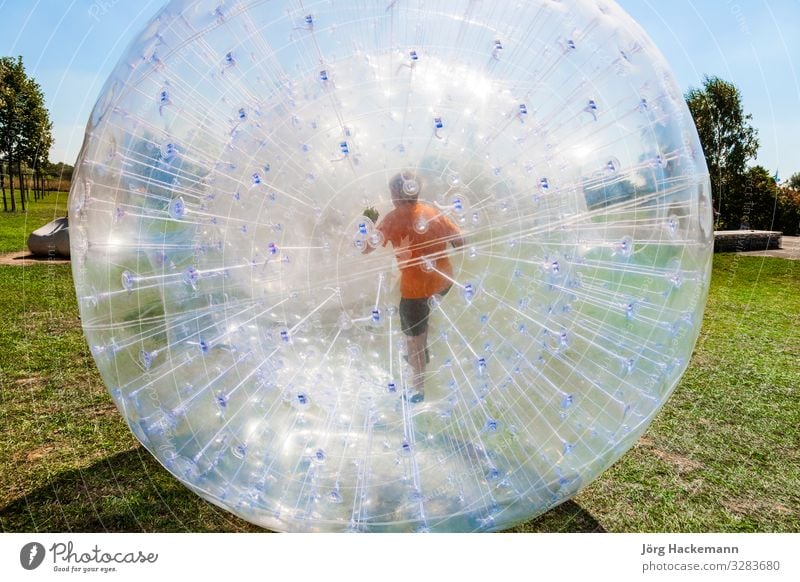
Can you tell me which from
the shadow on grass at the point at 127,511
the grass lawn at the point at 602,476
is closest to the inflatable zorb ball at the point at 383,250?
the shadow on grass at the point at 127,511

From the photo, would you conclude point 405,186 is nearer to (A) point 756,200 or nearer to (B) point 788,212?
(A) point 756,200

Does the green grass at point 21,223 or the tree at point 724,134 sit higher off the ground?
the tree at point 724,134

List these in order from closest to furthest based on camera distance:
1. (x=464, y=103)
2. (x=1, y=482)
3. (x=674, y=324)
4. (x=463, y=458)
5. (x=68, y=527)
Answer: (x=464, y=103), (x=463, y=458), (x=674, y=324), (x=68, y=527), (x=1, y=482)

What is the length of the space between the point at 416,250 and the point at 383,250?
0.11 meters

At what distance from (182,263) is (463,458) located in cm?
117

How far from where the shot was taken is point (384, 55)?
2158 mm

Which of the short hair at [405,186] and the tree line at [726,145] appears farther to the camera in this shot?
the tree line at [726,145]

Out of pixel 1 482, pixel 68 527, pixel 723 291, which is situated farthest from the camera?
pixel 723 291

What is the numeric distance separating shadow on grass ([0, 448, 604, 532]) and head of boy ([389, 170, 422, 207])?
1.63m

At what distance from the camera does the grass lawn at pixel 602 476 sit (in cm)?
306

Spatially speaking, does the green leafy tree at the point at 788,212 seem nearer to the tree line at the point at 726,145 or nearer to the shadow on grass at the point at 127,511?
the tree line at the point at 726,145

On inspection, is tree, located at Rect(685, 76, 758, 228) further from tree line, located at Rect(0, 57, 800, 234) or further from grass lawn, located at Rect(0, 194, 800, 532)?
grass lawn, located at Rect(0, 194, 800, 532)
